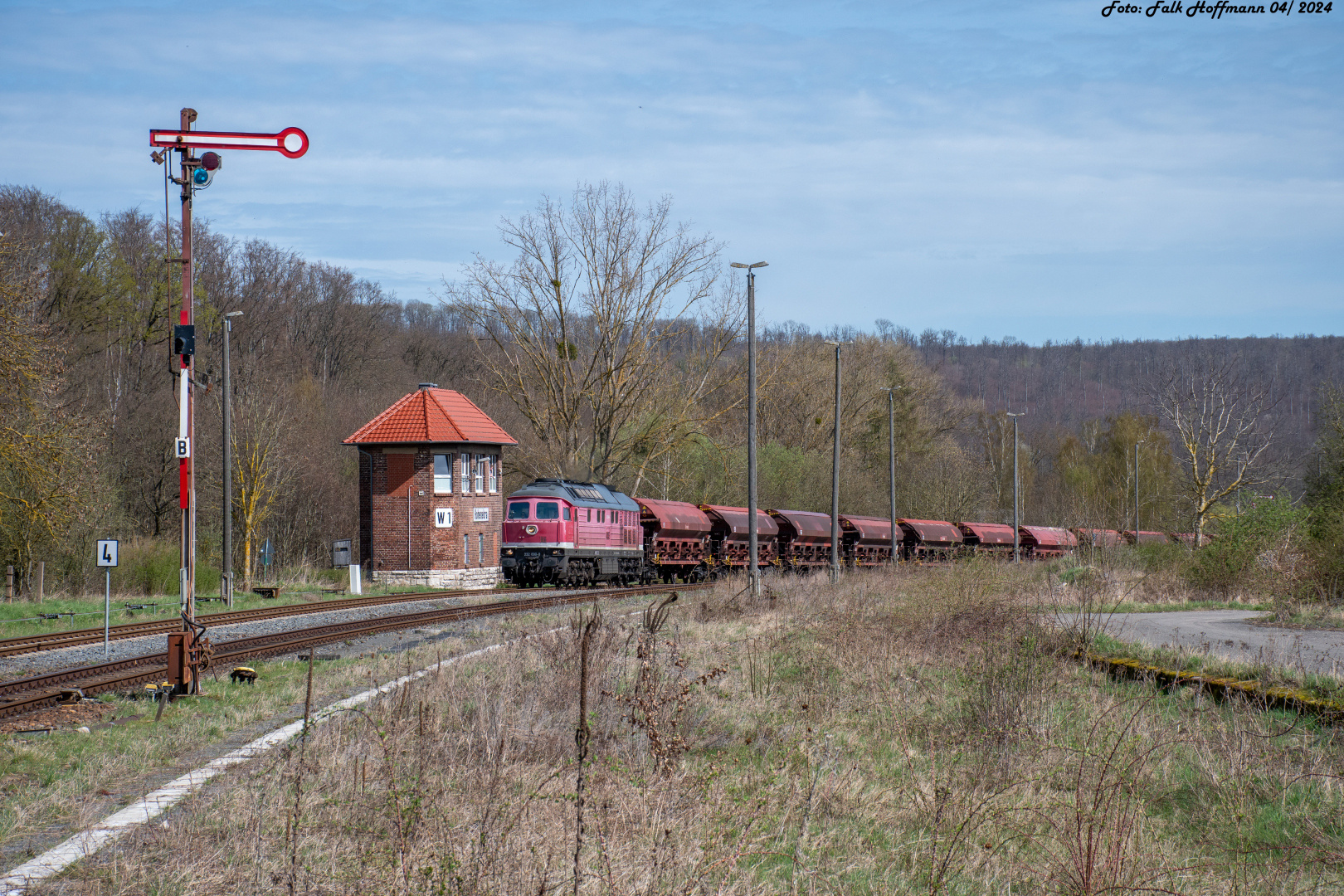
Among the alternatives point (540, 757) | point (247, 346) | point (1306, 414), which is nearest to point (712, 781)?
point (540, 757)

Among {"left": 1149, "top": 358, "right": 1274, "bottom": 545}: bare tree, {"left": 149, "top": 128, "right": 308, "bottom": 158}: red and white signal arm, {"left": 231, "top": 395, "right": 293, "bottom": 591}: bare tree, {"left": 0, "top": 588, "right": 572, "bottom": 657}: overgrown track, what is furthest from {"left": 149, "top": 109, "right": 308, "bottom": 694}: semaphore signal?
{"left": 1149, "top": 358, "right": 1274, "bottom": 545}: bare tree

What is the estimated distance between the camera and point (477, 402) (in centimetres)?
6538

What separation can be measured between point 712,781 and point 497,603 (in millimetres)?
18237

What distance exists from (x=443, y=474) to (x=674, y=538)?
28.8ft

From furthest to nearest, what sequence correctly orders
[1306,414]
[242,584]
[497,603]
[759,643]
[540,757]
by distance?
[1306,414]
[242,584]
[497,603]
[759,643]
[540,757]

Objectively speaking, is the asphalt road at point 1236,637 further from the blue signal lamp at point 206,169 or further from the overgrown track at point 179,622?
the overgrown track at point 179,622

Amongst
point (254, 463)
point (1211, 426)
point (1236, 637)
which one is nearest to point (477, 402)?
point (254, 463)

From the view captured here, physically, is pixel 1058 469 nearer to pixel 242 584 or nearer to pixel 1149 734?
pixel 242 584

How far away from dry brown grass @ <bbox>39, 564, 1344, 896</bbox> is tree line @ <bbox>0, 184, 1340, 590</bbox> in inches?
546

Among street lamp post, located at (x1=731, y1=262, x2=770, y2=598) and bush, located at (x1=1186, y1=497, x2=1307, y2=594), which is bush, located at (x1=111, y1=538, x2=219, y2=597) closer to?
street lamp post, located at (x1=731, y1=262, x2=770, y2=598)

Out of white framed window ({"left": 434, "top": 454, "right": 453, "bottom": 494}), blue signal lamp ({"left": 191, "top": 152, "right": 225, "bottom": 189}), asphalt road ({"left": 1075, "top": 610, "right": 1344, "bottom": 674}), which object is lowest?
asphalt road ({"left": 1075, "top": 610, "right": 1344, "bottom": 674})

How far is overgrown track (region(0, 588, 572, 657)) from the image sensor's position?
17.8 meters

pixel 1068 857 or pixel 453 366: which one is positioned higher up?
pixel 453 366

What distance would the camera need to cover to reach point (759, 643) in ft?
50.9
